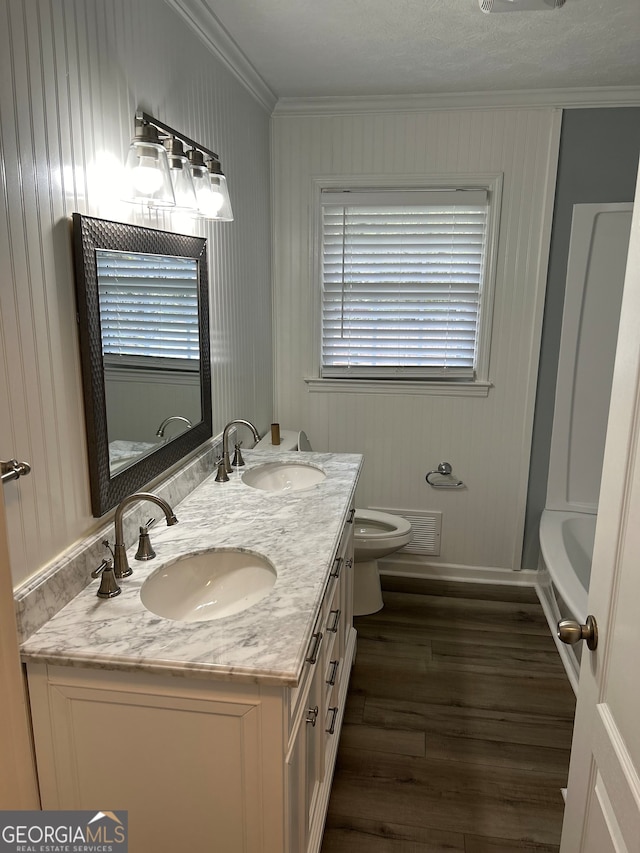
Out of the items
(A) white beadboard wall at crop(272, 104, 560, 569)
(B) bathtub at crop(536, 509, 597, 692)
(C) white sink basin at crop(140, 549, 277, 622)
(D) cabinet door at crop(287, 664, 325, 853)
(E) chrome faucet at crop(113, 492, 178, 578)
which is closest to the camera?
(D) cabinet door at crop(287, 664, 325, 853)

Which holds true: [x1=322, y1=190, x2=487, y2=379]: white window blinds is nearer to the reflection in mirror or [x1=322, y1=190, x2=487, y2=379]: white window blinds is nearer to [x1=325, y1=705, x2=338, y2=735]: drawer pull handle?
the reflection in mirror

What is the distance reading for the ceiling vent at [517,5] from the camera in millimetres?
2008

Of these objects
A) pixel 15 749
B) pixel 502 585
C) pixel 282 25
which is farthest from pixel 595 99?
pixel 15 749

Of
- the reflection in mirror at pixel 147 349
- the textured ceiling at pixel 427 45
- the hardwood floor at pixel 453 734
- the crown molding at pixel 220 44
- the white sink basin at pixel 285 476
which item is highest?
the textured ceiling at pixel 427 45

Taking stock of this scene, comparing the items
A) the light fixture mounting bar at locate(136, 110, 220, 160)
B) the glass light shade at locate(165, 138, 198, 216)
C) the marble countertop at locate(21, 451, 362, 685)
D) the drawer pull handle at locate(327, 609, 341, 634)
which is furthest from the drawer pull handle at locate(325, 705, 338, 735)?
the light fixture mounting bar at locate(136, 110, 220, 160)

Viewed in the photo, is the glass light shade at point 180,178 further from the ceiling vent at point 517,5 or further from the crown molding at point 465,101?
the crown molding at point 465,101

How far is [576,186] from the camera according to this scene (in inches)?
121

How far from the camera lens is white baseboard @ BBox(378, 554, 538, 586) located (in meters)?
3.54

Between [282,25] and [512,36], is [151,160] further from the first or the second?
[512,36]

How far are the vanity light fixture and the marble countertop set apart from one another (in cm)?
95

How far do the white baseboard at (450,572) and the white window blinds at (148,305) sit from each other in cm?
194

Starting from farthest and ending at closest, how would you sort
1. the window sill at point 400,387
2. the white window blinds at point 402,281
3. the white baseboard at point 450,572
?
1. the white baseboard at point 450,572
2. the window sill at point 400,387
3. the white window blinds at point 402,281

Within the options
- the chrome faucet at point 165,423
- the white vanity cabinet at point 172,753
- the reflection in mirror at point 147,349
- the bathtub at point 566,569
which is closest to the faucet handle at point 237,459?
the reflection in mirror at point 147,349

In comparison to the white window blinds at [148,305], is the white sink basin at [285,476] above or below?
below
